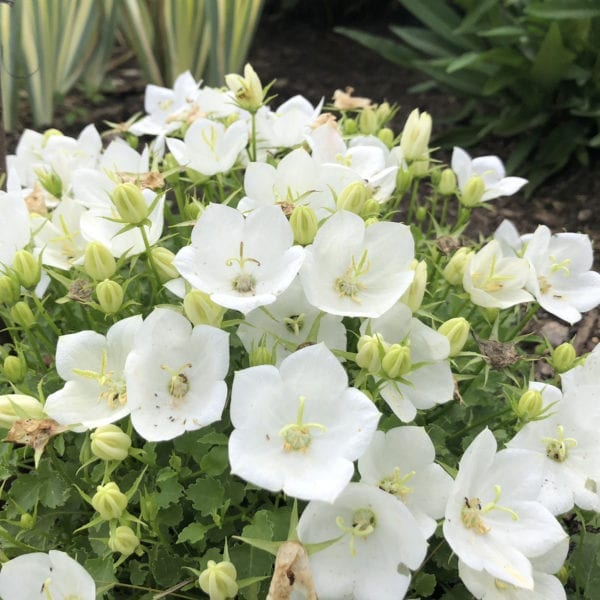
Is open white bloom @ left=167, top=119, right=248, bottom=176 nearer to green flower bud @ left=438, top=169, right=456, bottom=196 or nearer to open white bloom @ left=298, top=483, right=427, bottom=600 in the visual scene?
green flower bud @ left=438, top=169, right=456, bottom=196

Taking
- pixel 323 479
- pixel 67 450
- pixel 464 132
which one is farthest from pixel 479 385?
pixel 464 132

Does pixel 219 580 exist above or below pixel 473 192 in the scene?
below

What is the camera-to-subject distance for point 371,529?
3.23ft

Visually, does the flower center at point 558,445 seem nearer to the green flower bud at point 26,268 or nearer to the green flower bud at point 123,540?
the green flower bud at point 123,540

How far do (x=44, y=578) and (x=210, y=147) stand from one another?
2.77 feet

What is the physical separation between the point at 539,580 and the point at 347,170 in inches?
29.6

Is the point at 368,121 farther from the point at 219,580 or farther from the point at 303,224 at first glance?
the point at 219,580

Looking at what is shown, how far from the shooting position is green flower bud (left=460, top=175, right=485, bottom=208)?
1.57m

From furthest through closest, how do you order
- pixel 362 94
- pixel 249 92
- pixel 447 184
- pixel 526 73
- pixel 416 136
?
pixel 362 94, pixel 526 73, pixel 447 184, pixel 416 136, pixel 249 92

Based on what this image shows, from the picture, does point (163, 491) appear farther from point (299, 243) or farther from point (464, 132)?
point (464, 132)

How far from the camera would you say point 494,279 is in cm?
129

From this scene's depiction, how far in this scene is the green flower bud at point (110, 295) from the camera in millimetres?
1158

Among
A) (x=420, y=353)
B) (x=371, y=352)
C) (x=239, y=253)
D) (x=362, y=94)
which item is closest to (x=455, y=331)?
(x=420, y=353)

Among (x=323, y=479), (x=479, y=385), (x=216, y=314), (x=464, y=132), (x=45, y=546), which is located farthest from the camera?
(x=464, y=132)
